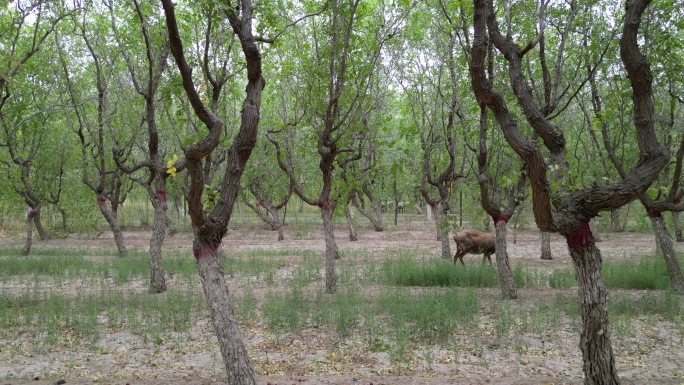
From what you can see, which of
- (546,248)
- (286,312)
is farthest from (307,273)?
(546,248)

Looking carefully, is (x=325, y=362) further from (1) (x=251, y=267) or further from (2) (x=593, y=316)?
(1) (x=251, y=267)

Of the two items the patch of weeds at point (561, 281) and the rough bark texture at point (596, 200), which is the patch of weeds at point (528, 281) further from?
the rough bark texture at point (596, 200)

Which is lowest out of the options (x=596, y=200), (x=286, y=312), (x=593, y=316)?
(x=286, y=312)

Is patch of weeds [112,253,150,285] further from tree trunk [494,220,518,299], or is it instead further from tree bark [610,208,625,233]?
tree bark [610,208,625,233]

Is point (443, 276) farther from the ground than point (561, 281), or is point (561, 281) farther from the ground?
point (443, 276)

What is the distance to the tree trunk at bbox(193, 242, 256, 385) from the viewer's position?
5.27m

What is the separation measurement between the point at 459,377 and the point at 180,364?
3.86 metres

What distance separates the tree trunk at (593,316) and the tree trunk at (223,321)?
3.58 metres

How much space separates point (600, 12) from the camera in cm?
1146

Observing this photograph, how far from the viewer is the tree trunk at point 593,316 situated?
5148mm

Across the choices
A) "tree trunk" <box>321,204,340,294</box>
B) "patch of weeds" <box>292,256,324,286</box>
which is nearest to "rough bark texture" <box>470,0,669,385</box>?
"tree trunk" <box>321,204,340,294</box>

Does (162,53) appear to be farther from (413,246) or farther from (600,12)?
(413,246)

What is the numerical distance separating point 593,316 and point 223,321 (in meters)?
3.91

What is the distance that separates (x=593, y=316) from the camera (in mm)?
5156
